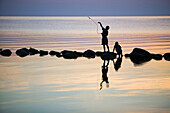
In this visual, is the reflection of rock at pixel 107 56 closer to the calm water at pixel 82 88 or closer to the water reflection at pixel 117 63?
the water reflection at pixel 117 63

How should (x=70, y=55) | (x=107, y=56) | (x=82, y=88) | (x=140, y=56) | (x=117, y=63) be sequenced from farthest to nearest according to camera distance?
(x=70, y=55), (x=107, y=56), (x=140, y=56), (x=117, y=63), (x=82, y=88)

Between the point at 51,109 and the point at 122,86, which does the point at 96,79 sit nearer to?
the point at 122,86

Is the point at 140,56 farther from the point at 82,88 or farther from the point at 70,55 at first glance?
the point at 82,88

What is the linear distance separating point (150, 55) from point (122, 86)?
7.87 m

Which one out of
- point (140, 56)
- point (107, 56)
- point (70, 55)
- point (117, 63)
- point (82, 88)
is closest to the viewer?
point (82, 88)

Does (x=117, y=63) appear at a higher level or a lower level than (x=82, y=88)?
higher

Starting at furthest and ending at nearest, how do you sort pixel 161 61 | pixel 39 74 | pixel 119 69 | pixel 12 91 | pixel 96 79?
pixel 161 61 < pixel 119 69 < pixel 39 74 < pixel 96 79 < pixel 12 91

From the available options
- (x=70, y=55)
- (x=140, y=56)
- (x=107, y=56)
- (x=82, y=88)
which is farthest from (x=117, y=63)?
(x=82, y=88)

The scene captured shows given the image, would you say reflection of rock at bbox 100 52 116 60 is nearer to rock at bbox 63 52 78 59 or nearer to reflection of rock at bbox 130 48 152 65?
reflection of rock at bbox 130 48 152 65

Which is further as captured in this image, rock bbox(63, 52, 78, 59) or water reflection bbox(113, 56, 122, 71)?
rock bbox(63, 52, 78, 59)

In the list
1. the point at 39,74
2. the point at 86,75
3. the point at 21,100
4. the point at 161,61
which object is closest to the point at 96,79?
the point at 86,75

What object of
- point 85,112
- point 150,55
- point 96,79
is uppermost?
point 150,55

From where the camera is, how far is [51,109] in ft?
36.7

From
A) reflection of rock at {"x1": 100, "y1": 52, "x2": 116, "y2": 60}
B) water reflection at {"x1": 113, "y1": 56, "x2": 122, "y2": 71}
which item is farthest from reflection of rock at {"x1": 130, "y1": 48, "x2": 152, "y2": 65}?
reflection of rock at {"x1": 100, "y1": 52, "x2": 116, "y2": 60}
